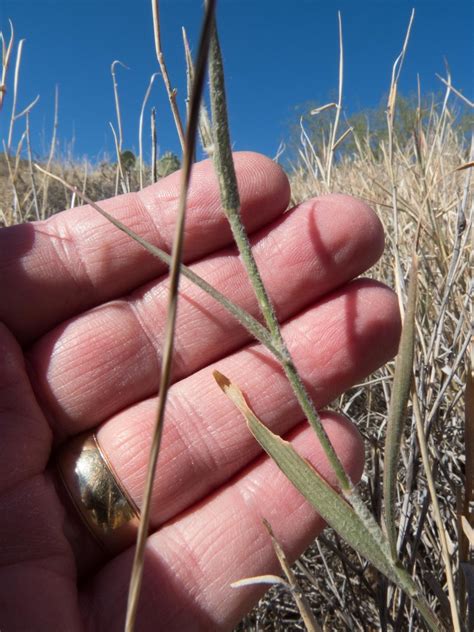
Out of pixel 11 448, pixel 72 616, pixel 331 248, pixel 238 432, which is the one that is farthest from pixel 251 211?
pixel 72 616

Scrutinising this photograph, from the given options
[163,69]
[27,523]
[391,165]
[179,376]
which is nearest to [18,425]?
[27,523]

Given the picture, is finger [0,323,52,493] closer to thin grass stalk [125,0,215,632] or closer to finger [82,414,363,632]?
finger [82,414,363,632]

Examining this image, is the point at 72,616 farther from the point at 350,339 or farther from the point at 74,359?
the point at 350,339

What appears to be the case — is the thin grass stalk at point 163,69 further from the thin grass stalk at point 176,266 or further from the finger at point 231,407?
the thin grass stalk at point 176,266

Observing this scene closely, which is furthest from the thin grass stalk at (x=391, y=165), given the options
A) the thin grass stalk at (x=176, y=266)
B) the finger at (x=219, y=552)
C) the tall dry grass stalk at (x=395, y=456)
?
the thin grass stalk at (x=176, y=266)

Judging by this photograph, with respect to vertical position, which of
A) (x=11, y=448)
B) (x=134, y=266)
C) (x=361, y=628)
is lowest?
(x=361, y=628)

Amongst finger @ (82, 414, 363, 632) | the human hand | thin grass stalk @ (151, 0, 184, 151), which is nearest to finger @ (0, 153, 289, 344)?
the human hand

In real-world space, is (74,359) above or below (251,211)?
below
